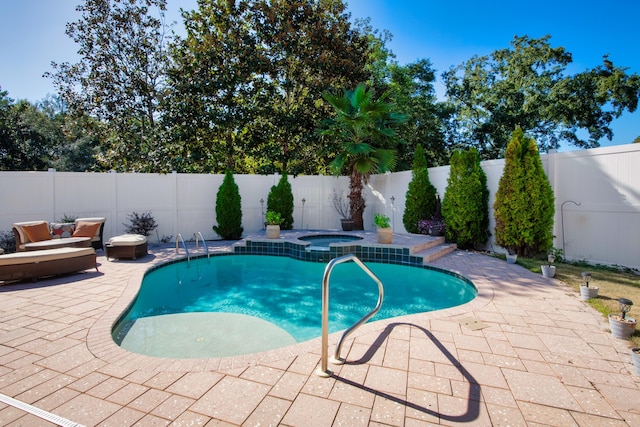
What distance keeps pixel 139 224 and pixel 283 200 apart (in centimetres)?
442

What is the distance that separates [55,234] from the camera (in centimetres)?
760

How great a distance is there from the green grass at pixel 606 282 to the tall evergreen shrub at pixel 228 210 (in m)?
7.80

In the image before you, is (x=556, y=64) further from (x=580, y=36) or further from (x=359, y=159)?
(x=359, y=159)

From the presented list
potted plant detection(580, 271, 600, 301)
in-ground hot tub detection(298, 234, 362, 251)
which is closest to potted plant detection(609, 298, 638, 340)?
potted plant detection(580, 271, 600, 301)

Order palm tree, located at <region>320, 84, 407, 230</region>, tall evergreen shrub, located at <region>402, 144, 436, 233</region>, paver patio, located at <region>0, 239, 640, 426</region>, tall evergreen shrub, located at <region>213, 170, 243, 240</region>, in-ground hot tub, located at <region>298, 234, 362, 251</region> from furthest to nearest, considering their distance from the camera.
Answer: tall evergreen shrub, located at <region>213, 170, 243, 240</region> < palm tree, located at <region>320, 84, 407, 230</region> < tall evergreen shrub, located at <region>402, 144, 436, 233</region> < in-ground hot tub, located at <region>298, 234, 362, 251</region> < paver patio, located at <region>0, 239, 640, 426</region>

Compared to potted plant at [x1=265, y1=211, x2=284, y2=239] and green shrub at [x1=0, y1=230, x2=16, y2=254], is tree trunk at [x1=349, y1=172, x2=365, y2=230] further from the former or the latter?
green shrub at [x1=0, y1=230, x2=16, y2=254]

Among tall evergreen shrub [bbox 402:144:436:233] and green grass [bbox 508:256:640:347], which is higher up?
tall evergreen shrub [bbox 402:144:436:233]

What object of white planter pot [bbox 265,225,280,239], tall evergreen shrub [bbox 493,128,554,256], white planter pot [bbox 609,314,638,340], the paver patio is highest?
tall evergreen shrub [bbox 493,128,554,256]

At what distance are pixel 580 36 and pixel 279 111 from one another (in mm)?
12484

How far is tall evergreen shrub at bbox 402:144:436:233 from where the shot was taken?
1000cm

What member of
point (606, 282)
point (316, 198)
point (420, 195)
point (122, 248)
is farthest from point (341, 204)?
point (606, 282)

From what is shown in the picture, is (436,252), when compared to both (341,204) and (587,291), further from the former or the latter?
(341,204)

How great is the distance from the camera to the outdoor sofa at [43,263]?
521 centimetres

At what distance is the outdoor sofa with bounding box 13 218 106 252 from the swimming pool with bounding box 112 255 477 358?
2.09m
